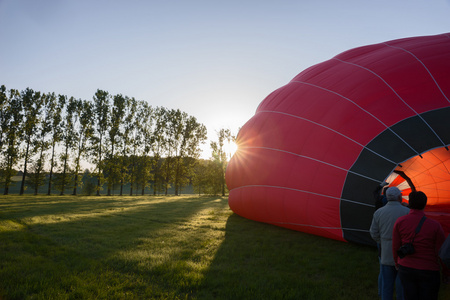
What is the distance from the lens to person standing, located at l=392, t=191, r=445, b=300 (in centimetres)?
→ 250

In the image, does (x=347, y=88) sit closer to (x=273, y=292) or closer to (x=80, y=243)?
(x=273, y=292)

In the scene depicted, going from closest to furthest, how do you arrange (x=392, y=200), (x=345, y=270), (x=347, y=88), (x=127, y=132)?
(x=392, y=200) → (x=345, y=270) → (x=347, y=88) → (x=127, y=132)

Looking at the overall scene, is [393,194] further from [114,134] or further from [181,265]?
[114,134]

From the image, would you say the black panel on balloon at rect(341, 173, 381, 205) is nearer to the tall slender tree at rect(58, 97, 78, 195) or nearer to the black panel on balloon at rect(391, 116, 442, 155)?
the black panel on balloon at rect(391, 116, 442, 155)

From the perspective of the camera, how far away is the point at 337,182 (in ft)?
18.0

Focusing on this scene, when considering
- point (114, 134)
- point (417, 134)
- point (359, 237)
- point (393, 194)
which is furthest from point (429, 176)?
point (114, 134)

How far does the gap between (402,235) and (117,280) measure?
366 centimetres

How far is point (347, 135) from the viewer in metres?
5.65

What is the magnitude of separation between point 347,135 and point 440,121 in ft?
5.18

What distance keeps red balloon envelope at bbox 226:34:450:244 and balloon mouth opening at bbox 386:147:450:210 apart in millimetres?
100

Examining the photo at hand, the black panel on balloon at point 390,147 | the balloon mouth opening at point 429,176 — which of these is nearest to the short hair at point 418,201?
the black panel on balloon at point 390,147

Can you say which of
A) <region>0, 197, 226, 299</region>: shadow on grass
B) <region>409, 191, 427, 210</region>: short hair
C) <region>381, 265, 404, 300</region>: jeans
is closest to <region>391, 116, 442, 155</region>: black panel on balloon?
Result: <region>381, 265, 404, 300</region>: jeans

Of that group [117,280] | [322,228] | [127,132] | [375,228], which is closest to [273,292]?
[375,228]

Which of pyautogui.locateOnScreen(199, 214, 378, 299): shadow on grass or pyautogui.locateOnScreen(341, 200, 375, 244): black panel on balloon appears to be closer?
pyautogui.locateOnScreen(199, 214, 378, 299): shadow on grass
